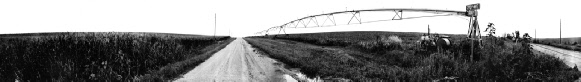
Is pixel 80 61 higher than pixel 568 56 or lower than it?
higher

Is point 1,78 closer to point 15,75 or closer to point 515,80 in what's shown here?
point 15,75

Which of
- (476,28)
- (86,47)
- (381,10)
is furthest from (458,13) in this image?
(86,47)

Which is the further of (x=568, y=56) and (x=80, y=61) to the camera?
(x=568, y=56)

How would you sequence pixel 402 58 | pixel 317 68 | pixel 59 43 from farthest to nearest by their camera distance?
pixel 402 58
pixel 59 43
pixel 317 68

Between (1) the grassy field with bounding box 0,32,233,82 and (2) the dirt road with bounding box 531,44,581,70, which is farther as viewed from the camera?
(2) the dirt road with bounding box 531,44,581,70

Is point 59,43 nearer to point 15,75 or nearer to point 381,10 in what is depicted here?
point 15,75

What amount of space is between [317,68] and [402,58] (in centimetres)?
418

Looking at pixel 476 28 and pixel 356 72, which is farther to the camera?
pixel 476 28

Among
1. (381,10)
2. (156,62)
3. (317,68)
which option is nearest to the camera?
(317,68)

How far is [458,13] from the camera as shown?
14.8m

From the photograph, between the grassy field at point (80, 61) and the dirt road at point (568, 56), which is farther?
the dirt road at point (568, 56)

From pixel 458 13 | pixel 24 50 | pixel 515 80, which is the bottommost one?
pixel 515 80

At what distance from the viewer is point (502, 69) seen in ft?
29.9

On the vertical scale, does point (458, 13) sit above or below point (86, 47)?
above
